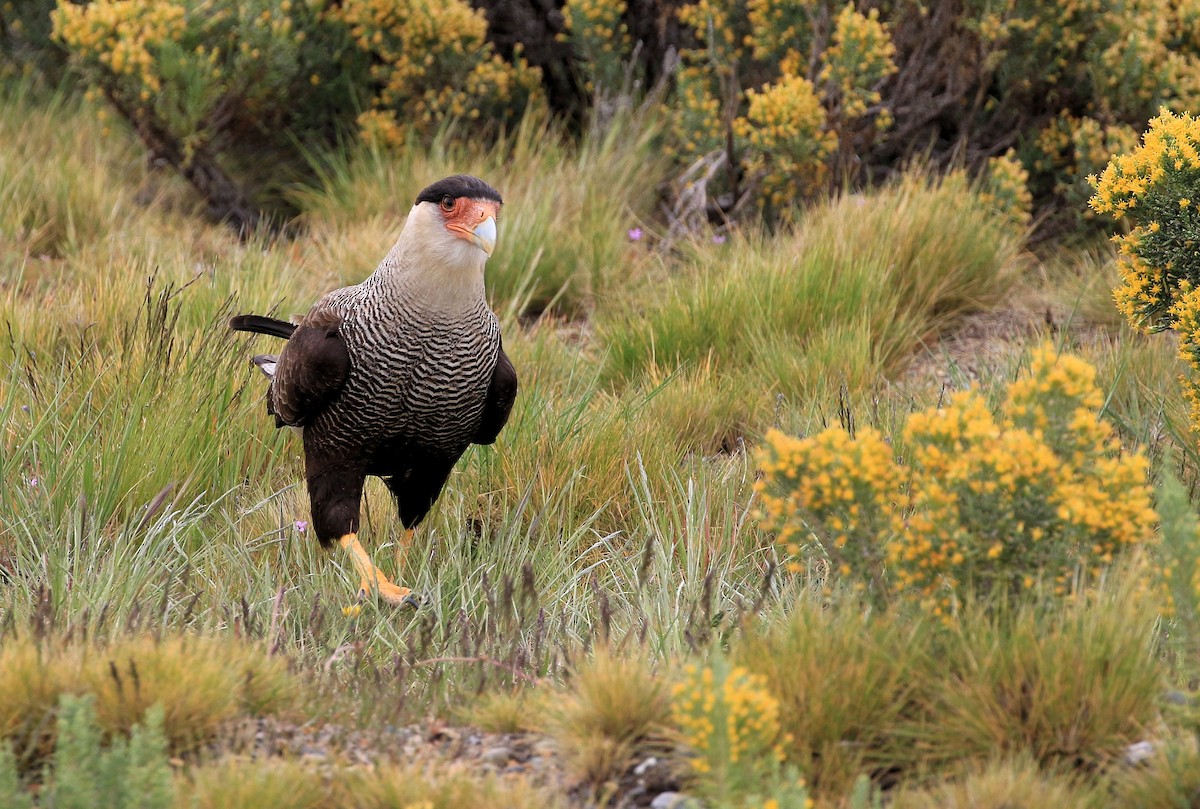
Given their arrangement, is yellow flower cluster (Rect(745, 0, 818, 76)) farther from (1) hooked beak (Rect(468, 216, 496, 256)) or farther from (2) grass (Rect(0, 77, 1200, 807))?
(1) hooked beak (Rect(468, 216, 496, 256))

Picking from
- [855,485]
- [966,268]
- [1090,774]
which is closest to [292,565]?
[855,485]

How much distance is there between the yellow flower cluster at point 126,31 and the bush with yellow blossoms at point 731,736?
16.4 feet

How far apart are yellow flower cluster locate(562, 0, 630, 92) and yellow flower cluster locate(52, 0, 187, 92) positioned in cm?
184

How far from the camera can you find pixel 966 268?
5.45 m

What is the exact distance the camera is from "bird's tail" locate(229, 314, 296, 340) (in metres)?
4.29

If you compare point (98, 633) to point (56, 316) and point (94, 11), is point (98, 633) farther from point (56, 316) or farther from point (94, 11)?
point (94, 11)

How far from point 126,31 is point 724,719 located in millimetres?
5181

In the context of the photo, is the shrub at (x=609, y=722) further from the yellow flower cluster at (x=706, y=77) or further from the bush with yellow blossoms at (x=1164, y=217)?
the yellow flower cluster at (x=706, y=77)

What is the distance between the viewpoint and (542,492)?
415cm

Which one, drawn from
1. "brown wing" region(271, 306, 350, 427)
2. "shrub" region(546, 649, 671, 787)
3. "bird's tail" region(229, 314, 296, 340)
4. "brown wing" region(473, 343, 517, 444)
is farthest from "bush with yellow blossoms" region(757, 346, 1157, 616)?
"bird's tail" region(229, 314, 296, 340)

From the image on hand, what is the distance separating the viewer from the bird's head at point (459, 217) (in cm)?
357

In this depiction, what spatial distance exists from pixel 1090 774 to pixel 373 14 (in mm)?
5370

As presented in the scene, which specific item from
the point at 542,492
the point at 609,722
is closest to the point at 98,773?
the point at 609,722

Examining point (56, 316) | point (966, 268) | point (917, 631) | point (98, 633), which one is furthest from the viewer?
point (966, 268)
